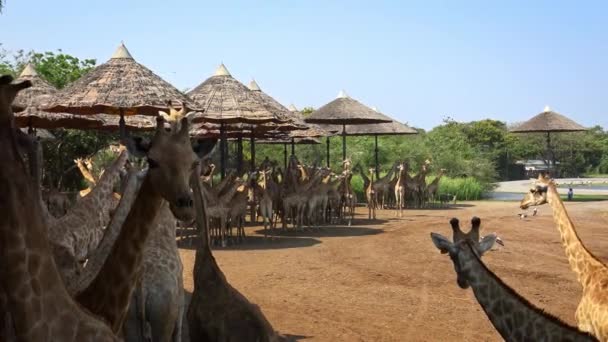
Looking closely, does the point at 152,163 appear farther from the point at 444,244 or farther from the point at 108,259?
the point at 444,244

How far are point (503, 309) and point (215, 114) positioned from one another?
12000 mm

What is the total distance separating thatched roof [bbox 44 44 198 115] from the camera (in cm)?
1178

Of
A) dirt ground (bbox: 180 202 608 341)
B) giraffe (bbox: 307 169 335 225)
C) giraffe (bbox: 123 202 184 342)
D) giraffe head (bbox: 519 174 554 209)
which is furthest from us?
giraffe (bbox: 307 169 335 225)

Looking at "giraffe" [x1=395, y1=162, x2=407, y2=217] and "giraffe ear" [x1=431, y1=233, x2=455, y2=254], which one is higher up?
"giraffe" [x1=395, y1=162, x2=407, y2=217]

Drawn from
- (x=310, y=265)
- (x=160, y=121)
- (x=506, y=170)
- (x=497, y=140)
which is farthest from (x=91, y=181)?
(x=497, y=140)

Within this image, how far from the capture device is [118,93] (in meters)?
12.1

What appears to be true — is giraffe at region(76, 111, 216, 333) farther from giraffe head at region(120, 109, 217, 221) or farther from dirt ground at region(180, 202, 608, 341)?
dirt ground at region(180, 202, 608, 341)

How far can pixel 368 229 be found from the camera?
17922 millimetres

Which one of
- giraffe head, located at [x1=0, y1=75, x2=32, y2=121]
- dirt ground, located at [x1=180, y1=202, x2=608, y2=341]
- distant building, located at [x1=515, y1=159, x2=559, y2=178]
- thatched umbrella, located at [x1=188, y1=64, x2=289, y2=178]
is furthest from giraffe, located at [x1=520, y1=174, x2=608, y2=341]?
distant building, located at [x1=515, y1=159, x2=559, y2=178]

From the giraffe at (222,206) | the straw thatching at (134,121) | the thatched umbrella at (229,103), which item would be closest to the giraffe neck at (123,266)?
the giraffe at (222,206)

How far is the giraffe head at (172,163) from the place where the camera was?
142 inches

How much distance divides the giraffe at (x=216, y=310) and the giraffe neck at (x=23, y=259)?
219cm

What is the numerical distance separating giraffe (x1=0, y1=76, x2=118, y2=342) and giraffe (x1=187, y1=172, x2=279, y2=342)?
7.17 feet

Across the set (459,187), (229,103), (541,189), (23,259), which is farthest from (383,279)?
(459,187)
